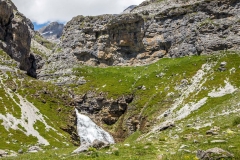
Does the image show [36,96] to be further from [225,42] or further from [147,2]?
[147,2]

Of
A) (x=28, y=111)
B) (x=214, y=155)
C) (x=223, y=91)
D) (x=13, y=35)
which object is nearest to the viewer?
(x=214, y=155)

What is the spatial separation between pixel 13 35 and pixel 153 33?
69170mm

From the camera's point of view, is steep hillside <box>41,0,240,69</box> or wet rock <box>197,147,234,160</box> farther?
steep hillside <box>41,0,240,69</box>

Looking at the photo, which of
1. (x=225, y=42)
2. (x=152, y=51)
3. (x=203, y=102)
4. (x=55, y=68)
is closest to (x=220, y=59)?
(x=225, y=42)

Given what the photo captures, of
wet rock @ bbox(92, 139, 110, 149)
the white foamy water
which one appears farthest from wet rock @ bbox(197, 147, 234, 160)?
the white foamy water

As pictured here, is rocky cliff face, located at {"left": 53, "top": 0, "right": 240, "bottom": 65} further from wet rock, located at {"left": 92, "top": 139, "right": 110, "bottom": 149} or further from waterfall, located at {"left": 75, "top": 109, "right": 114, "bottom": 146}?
wet rock, located at {"left": 92, "top": 139, "right": 110, "bottom": 149}

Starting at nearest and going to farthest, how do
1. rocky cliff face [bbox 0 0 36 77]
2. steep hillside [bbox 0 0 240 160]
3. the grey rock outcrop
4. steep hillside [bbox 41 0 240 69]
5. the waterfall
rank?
steep hillside [bbox 0 0 240 160]
the waterfall
the grey rock outcrop
steep hillside [bbox 41 0 240 69]
rocky cliff face [bbox 0 0 36 77]

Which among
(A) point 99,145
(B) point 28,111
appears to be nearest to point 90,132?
(B) point 28,111

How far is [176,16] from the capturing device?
124750 mm

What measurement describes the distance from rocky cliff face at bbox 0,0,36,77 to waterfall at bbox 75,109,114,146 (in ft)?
185

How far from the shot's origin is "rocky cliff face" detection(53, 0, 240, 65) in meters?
111

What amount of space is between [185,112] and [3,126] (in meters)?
45.5

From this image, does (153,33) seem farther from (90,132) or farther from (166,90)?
(90,132)

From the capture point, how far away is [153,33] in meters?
127
